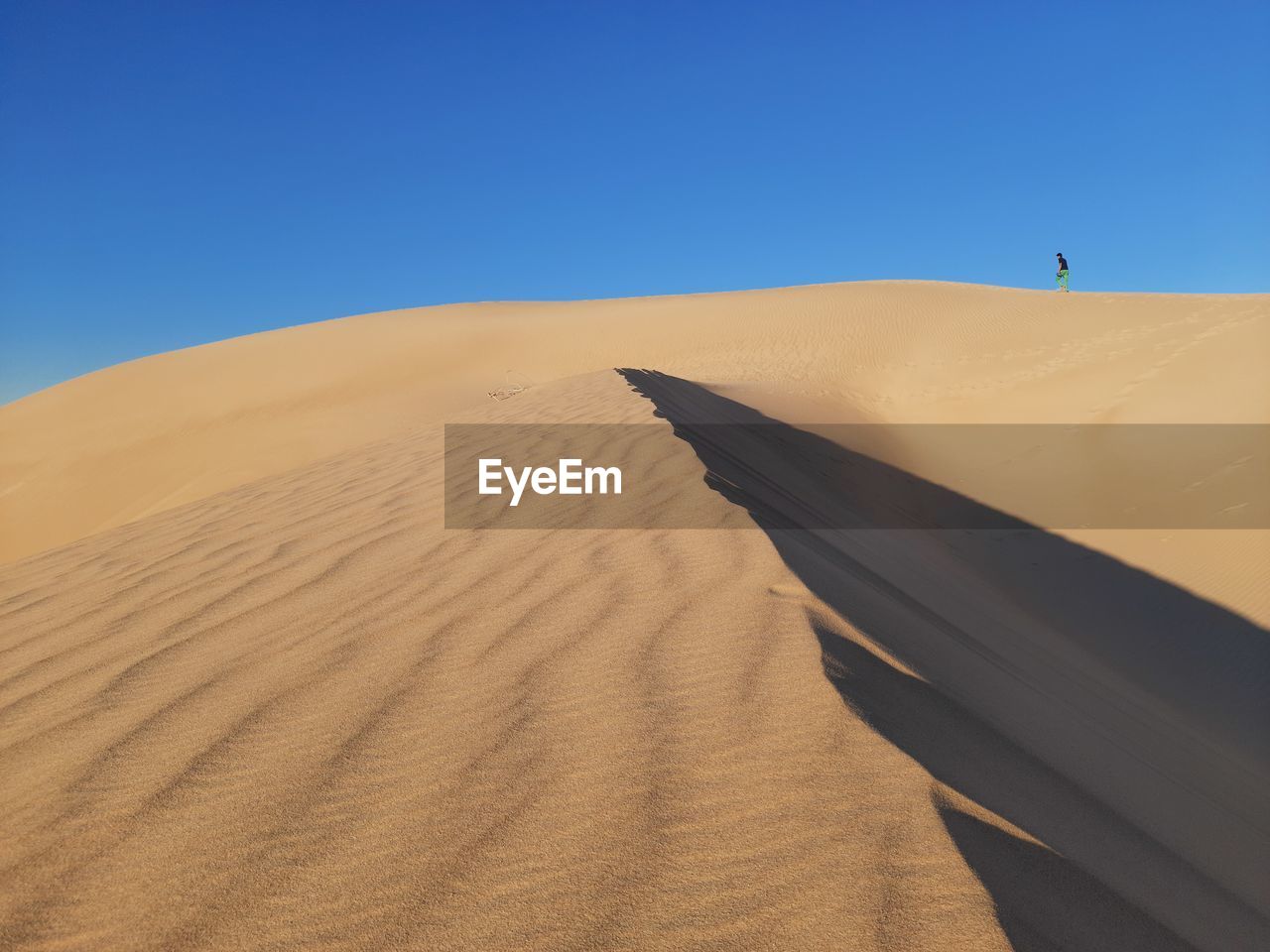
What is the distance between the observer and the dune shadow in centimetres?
175

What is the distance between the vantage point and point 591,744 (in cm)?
201

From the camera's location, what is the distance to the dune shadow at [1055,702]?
1.75 metres

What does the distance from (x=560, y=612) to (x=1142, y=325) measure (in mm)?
17115

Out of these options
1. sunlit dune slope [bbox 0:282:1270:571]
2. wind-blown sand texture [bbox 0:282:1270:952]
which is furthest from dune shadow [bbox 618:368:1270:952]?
sunlit dune slope [bbox 0:282:1270:571]

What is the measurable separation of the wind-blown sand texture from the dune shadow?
18 millimetres

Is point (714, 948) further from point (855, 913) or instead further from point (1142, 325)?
point (1142, 325)
